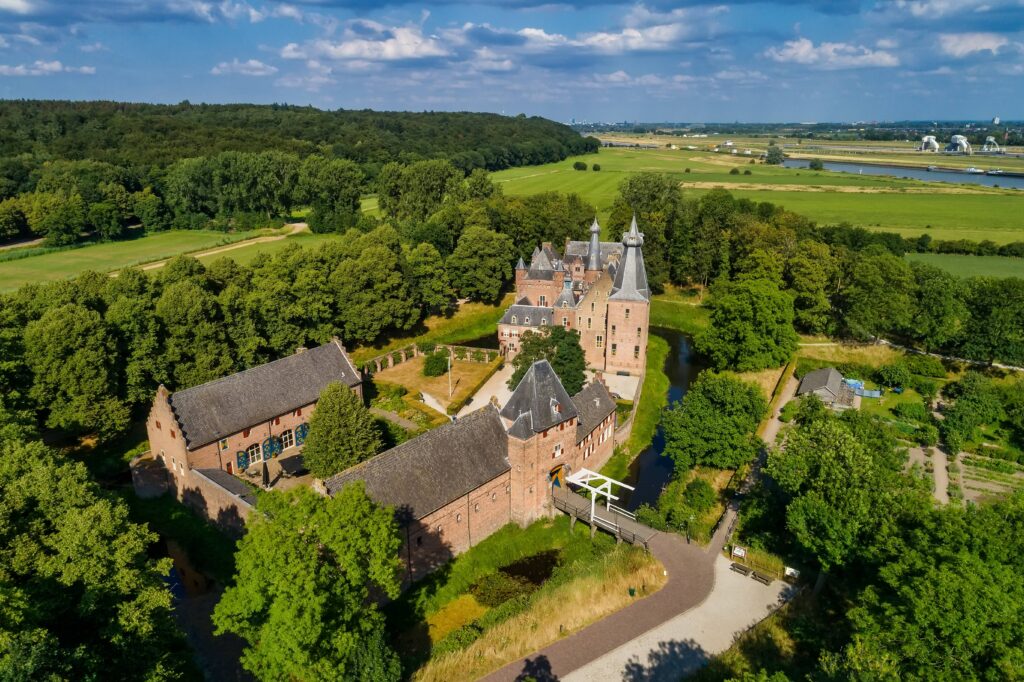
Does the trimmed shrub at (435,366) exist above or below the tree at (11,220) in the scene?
below

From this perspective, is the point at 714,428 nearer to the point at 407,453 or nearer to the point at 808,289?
the point at 407,453

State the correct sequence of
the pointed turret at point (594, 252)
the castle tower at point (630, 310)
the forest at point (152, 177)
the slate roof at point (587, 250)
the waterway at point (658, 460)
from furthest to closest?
the forest at point (152, 177)
the slate roof at point (587, 250)
the pointed turret at point (594, 252)
the castle tower at point (630, 310)
the waterway at point (658, 460)

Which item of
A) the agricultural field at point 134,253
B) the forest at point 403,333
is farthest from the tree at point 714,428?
the agricultural field at point 134,253

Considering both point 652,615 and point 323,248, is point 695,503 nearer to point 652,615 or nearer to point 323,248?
point 652,615

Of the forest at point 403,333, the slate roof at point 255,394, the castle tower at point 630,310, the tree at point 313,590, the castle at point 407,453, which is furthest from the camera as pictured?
the castle tower at point 630,310

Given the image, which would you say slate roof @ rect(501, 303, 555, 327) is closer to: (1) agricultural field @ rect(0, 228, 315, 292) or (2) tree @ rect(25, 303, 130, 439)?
(1) agricultural field @ rect(0, 228, 315, 292)

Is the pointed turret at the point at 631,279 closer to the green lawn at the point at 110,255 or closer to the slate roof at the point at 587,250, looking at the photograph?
the slate roof at the point at 587,250

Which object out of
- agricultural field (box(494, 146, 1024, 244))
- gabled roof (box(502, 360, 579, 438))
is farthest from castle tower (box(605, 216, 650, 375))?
agricultural field (box(494, 146, 1024, 244))

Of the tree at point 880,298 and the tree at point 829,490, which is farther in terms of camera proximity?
the tree at point 880,298
